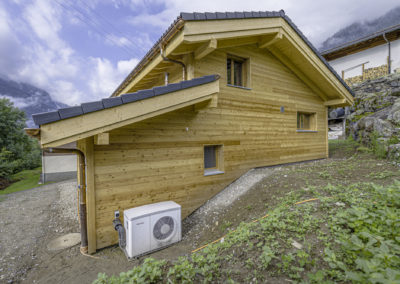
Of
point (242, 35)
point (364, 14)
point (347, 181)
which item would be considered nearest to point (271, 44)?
point (242, 35)

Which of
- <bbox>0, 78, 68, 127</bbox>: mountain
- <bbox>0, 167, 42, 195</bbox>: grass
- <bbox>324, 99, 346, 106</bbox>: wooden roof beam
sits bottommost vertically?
<bbox>0, 167, 42, 195</bbox>: grass

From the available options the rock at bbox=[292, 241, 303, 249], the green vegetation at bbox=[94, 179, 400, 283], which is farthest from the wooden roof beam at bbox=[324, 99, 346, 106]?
the rock at bbox=[292, 241, 303, 249]

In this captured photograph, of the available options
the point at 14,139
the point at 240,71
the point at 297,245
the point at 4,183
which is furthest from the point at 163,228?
the point at 14,139

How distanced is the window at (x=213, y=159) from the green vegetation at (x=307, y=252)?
298 cm

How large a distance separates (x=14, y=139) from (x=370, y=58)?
2973 cm

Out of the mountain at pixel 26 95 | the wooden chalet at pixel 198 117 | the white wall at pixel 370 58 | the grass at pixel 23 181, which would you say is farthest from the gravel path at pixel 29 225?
the mountain at pixel 26 95

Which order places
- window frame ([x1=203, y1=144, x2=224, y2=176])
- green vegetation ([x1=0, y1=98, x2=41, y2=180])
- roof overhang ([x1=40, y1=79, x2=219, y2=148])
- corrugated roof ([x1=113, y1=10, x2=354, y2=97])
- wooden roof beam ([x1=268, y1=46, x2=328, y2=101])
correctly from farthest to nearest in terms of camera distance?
green vegetation ([x1=0, y1=98, x2=41, y2=180]) < wooden roof beam ([x1=268, y1=46, x2=328, y2=101]) < window frame ([x1=203, y1=144, x2=224, y2=176]) < corrugated roof ([x1=113, y1=10, x2=354, y2=97]) < roof overhang ([x1=40, y1=79, x2=219, y2=148])

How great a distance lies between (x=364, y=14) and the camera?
57.0 metres

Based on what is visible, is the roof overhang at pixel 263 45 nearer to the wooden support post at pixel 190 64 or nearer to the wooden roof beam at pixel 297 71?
the wooden roof beam at pixel 297 71

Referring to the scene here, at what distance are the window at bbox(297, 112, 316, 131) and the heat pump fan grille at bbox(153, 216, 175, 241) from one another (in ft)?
25.4

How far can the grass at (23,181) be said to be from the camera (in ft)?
35.0

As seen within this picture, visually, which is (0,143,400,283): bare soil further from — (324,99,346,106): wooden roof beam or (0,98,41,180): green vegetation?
(0,98,41,180): green vegetation

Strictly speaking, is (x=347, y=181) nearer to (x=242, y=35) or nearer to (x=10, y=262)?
(x=242, y=35)

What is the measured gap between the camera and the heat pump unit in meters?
3.81
